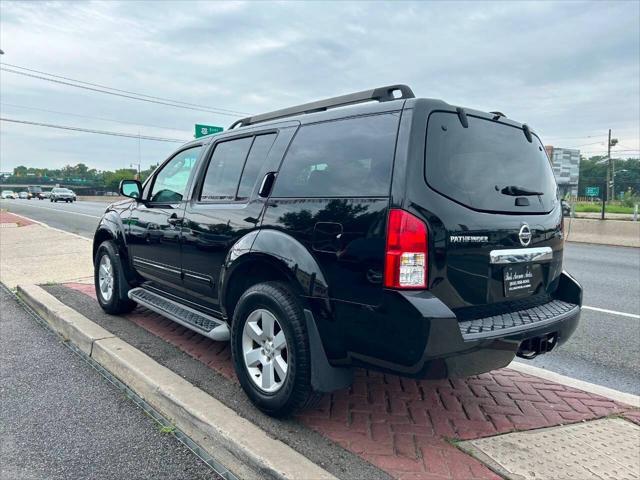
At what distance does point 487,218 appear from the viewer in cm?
275

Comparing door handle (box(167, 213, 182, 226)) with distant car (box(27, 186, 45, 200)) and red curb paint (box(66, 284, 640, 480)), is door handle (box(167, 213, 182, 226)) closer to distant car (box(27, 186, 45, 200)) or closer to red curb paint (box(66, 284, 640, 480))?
red curb paint (box(66, 284, 640, 480))

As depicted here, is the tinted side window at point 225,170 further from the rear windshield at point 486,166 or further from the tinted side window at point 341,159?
the rear windshield at point 486,166

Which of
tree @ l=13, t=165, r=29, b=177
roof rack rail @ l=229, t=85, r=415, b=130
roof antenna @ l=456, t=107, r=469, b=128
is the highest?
tree @ l=13, t=165, r=29, b=177

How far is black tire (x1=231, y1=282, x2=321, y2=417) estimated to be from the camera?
9.18ft

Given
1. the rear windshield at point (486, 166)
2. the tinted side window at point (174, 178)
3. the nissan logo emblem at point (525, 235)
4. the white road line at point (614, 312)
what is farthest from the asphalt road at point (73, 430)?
the white road line at point (614, 312)

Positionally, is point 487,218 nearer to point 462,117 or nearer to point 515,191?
point 515,191

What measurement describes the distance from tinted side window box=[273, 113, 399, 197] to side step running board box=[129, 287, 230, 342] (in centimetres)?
111

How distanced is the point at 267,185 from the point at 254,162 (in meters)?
0.37

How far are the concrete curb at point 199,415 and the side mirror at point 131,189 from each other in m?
1.34

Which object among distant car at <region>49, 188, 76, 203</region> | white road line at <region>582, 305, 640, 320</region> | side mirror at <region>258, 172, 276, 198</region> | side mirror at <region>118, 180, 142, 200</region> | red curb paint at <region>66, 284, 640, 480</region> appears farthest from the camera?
distant car at <region>49, 188, 76, 203</region>

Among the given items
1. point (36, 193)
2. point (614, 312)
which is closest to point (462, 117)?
point (614, 312)

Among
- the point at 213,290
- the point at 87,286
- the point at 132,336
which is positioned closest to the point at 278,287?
the point at 213,290

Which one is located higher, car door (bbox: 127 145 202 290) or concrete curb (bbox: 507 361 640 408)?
car door (bbox: 127 145 202 290)

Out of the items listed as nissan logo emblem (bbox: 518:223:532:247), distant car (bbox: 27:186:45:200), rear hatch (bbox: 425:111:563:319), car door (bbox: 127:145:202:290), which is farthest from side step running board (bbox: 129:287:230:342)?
distant car (bbox: 27:186:45:200)
